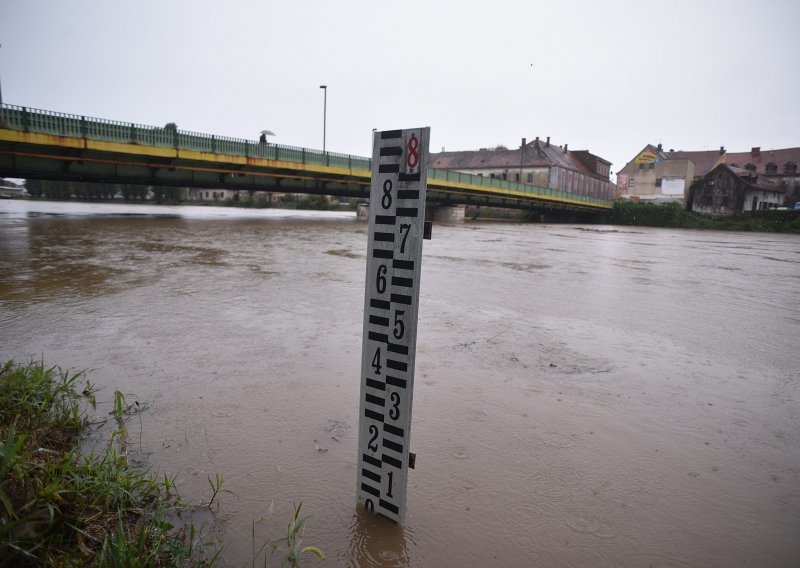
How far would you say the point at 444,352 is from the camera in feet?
16.2

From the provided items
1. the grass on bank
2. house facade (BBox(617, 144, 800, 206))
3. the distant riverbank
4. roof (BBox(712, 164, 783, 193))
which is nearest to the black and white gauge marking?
the grass on bank

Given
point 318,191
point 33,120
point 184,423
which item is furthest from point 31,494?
point 318,191

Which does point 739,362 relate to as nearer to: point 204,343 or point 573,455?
point 573,455

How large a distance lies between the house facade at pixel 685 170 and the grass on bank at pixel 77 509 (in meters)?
75.9

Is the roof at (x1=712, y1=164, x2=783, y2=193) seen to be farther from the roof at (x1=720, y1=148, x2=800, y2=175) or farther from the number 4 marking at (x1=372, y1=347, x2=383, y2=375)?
the number 4 marking at (x1=372, y1=347, x2=383, y2=375)

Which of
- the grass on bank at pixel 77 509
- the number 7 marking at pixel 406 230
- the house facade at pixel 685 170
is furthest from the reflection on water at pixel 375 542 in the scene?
the house facade at pixel 685 170

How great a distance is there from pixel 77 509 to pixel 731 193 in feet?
234

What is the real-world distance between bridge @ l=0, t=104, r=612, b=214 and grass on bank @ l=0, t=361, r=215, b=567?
1997 cm

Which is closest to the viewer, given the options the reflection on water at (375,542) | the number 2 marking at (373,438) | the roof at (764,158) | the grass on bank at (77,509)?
the grass on bank at (77,509)

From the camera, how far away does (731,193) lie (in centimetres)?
5759

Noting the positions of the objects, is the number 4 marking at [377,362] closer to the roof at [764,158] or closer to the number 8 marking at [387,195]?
the number 8 marking at [387,195]

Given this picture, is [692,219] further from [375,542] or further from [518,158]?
[375,542]

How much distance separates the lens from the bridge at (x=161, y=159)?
18125mm

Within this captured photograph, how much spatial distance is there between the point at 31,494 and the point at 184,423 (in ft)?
4.22
